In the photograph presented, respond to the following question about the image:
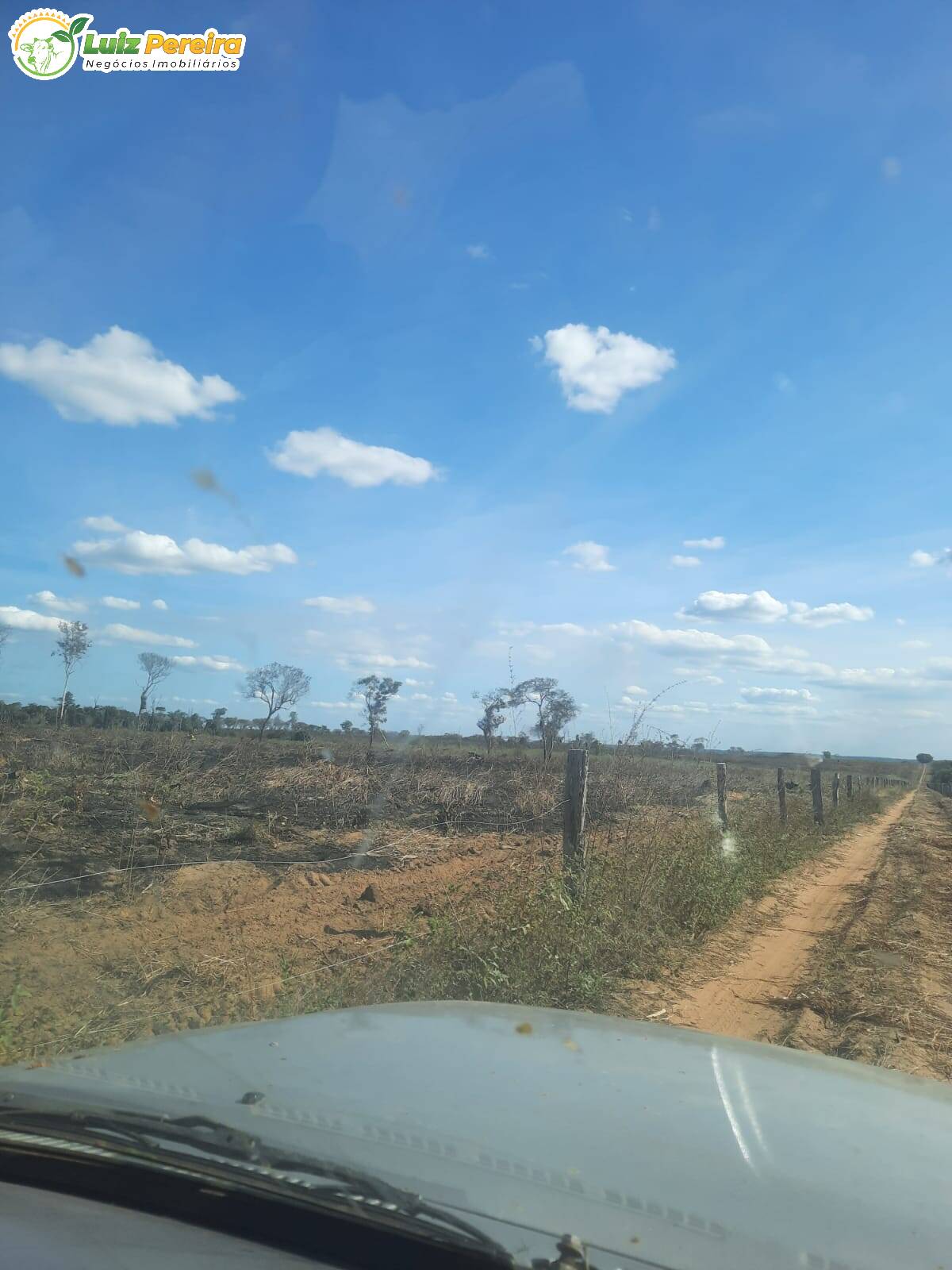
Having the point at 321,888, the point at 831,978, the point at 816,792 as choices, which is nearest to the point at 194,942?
the point at 321,888

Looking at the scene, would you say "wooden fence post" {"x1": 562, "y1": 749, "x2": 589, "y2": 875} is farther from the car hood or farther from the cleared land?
the car hood

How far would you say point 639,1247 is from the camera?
193 cm

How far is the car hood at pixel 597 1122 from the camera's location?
→ 2037 millimetres

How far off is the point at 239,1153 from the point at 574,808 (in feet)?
21.9

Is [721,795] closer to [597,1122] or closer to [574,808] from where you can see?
[574,808]

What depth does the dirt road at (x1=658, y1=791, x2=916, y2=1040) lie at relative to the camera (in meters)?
6.38

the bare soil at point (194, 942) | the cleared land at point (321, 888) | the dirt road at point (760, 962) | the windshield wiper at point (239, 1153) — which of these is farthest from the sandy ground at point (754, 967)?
the windshield wiper at point (239, 1153)

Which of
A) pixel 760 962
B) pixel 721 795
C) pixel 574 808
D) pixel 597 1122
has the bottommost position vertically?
pixel 760 962

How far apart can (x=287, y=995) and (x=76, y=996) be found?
148 cm

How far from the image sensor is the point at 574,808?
8734 mm

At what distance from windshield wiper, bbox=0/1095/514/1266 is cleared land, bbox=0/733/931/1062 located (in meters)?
2.62

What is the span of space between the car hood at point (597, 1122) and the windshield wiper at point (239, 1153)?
0.17 feet

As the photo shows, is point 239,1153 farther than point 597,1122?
No

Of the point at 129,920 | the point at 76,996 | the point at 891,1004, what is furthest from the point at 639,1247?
Result: the point at 129,920
